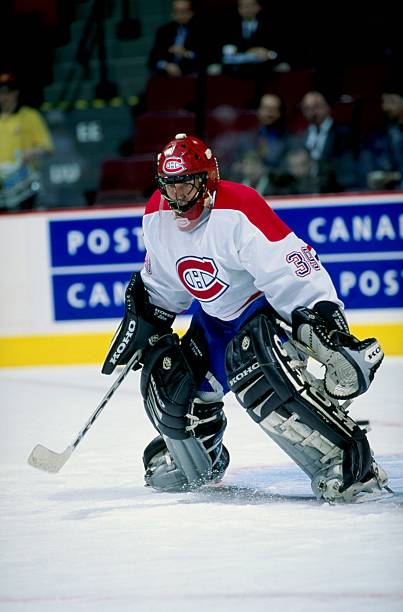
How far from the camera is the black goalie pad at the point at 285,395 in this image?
2.67 metres

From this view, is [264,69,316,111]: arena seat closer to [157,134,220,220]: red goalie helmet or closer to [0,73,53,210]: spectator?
[0,73,53,210]: spectator

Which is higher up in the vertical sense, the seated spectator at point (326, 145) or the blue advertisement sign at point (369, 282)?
the seated spectator at point (326, 145)

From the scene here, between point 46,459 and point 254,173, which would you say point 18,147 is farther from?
point 46,459

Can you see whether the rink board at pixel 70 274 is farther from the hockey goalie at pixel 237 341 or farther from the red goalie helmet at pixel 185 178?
the red goalie helmet at pixel 185 178

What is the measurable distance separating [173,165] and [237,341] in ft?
1.50

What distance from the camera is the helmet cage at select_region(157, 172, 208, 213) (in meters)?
2.78

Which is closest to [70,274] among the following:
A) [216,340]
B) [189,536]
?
[216,340]

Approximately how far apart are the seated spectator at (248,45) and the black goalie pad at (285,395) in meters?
3.77

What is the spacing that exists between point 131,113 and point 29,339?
156 centimetres

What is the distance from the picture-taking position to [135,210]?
5.64 m

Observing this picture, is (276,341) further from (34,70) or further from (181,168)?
(34,70)

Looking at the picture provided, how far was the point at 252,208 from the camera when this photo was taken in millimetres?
2770

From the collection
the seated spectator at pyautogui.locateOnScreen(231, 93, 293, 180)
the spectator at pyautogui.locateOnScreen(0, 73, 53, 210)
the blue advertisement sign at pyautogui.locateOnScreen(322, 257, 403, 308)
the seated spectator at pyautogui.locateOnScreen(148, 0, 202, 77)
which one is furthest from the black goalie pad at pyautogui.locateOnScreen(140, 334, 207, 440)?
the seated spectator at pyautogui.locateOnScreen(148, 0, 202, 77)

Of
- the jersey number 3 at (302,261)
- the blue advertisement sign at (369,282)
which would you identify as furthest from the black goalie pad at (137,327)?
the blue advertisement sign at (369,282)
